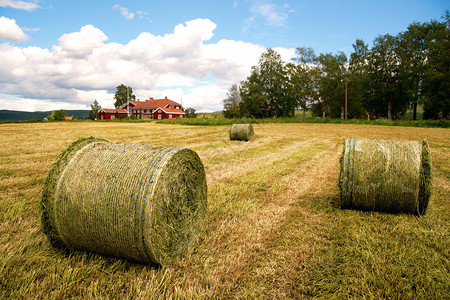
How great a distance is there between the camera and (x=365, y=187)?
434 centimetres

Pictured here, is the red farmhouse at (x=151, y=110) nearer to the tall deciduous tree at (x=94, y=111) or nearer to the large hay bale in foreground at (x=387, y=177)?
the tall deciduous tree at (x=94, y=111)

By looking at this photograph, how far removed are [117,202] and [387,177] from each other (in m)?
4.13

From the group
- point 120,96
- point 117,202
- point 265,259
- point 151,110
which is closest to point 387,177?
point 265,259

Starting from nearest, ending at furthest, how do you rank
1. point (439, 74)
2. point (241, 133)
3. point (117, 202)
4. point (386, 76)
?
point (117, 202)
point (241, 133)
point (439, 74)
point (386, 76)

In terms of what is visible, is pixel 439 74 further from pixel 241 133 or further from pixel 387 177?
pixel 387 177


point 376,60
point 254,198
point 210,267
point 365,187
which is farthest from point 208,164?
point 376,60

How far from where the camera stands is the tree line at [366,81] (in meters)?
41.0

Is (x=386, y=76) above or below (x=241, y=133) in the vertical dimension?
above

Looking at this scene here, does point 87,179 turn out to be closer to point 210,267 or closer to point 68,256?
point 68,256

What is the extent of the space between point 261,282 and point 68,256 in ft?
7.48

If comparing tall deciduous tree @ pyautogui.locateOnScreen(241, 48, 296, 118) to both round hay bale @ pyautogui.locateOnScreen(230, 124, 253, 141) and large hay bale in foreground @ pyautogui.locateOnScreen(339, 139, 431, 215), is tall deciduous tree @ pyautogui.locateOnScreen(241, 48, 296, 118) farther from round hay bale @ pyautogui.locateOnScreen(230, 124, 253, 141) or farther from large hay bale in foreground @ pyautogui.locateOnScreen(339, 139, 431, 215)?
large hay bale in foreground @ pyautogui.locateOnScreen(339, 139, 431, 215)

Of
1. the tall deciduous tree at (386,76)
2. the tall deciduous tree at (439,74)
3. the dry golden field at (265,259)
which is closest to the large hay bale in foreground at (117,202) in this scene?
the dry golden field at (265,259)

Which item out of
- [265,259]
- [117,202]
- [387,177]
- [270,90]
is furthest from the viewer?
[270,90]

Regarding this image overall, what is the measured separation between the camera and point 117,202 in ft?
9.07
